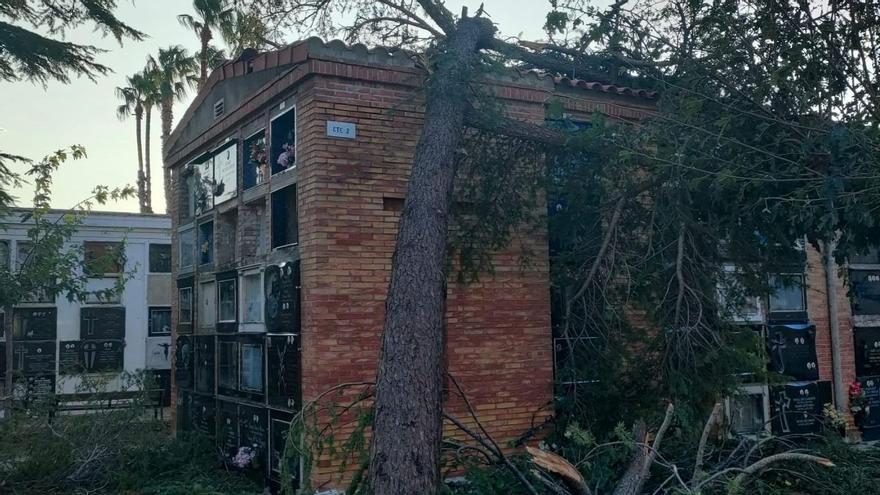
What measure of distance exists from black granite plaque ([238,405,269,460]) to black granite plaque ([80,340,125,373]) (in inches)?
428

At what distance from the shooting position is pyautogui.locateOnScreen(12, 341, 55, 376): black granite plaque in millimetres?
18453

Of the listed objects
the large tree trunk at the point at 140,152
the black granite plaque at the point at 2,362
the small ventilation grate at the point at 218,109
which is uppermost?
the large tree trunk at the point at 140,152

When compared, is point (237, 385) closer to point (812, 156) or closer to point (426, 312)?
point (426, 312)

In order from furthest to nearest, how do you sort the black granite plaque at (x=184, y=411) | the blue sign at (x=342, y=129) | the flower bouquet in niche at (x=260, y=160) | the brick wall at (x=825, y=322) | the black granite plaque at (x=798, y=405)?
the black granite plaque at (x=184, y=411), the brick wall at (x=825, y=322), the black granite plaque at (x=798, y=405), the flower bouquet in niche at (x=260, y=160), the blue sign at (x=342, y=129)

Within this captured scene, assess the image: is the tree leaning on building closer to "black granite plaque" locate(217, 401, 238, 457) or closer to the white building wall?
"black granite plaque" locate(217, 401, 238, 457)

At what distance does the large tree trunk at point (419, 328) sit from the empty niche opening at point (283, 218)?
2475mm

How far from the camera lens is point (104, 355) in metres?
19.7

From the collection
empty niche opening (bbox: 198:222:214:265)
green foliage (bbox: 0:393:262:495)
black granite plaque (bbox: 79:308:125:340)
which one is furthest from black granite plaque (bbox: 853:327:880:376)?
black granite plaque (bbox: 79:308:125:340)

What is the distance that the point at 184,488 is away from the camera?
916 centimetres

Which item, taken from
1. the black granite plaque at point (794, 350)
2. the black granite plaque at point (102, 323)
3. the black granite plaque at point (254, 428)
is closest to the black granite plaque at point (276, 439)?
the black granite plaque at point (254, 428)

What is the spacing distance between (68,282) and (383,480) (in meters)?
6.96

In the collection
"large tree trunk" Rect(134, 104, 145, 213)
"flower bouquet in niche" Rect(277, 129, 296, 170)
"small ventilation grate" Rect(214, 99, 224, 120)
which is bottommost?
"flower bouquet in niche" Rect(277, 129, 296, 170)

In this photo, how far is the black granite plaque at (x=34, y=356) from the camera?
18.5 m

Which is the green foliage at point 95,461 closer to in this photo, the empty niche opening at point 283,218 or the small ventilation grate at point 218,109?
the empty niche opening at point 283,218
